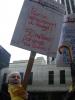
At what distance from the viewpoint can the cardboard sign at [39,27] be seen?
3.47m

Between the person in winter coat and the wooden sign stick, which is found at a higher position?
the wooden sign stick

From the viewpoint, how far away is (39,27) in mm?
3564

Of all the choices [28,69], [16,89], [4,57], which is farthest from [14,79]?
[4,57]

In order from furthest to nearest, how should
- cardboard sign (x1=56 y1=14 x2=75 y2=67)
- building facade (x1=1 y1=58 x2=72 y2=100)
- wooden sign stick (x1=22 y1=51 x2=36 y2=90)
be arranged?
building facade (x1=1 y1=58 x2=72 y2=100) < cardboard sign (x1=56 y1=14 x2=75 y2=67) < wooden sign stick (x1=22 y1=51 x2=36 y2=90)

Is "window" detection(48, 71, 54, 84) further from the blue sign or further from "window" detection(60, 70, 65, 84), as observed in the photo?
the blue sign

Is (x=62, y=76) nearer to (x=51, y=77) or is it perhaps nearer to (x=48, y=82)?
(x=51, y=77)

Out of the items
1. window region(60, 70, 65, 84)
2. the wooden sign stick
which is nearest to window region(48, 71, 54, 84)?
window region(60, 70, 65, 84)

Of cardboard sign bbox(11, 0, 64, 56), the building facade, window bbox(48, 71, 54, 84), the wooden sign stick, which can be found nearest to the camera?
the wooden sign stick

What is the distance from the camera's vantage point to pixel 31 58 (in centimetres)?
324

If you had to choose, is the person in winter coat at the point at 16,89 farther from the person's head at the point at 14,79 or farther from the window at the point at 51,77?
the window at the point at 51,77

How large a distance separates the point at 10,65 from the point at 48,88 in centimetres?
706

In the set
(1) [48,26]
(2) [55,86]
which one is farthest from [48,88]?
(1) [48,26]

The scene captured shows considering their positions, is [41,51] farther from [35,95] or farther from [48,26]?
[35,95]

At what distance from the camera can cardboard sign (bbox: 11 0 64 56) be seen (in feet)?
11.4
